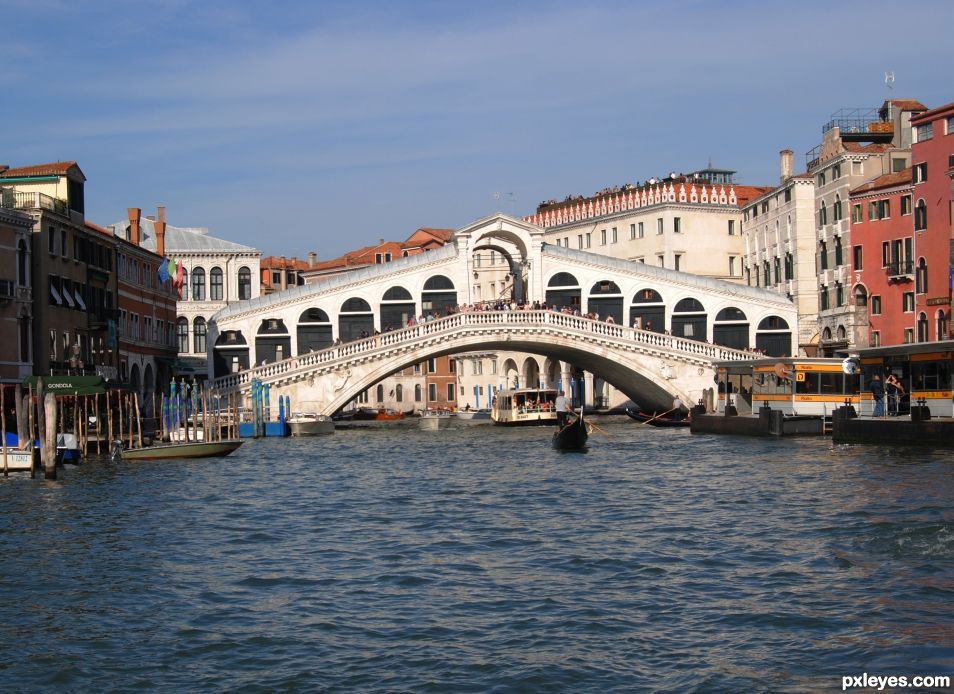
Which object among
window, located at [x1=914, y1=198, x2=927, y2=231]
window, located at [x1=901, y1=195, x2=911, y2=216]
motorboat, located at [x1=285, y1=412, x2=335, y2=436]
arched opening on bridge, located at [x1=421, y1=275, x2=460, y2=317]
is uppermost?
window, located at [x1=901, y1=195, x2=911, y2=216]

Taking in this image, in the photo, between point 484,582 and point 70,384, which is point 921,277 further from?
point 484,582

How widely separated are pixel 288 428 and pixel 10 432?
42.6 ft

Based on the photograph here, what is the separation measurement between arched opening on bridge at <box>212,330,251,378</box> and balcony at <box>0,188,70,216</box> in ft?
40.5

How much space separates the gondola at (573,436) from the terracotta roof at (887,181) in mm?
14966

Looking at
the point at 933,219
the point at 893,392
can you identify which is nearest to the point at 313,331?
the point at 933,219

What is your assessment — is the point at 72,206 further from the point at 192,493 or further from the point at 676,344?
the point at 676,344

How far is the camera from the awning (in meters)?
30.3

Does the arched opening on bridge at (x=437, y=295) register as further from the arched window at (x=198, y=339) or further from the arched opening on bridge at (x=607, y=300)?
the arched window at (x=198, y=339)

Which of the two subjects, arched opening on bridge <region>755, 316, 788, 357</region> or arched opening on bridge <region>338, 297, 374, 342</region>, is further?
arched opening on bridge <region>755, 316, 788, 357</region>

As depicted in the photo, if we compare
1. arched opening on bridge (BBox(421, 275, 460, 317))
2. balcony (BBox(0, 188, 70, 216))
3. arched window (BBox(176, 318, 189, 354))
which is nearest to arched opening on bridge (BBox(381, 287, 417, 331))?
arched opening on bridge (BBox(421, 275, 460, 317))

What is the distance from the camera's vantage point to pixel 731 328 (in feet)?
161

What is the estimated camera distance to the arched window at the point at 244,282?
194 feet


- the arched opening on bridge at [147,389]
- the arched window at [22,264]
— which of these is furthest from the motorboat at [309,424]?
the arched window at [22,264]

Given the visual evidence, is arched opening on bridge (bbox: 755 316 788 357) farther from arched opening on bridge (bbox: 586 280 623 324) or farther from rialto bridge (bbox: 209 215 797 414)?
arched opening on bridge (bbox: 586 280 623 324)
